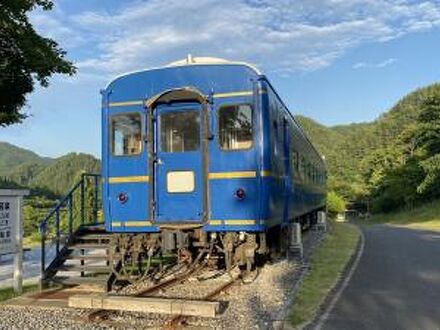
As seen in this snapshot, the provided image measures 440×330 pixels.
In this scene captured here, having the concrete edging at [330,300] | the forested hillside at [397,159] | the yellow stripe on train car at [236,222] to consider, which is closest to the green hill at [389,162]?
the forested hillside at [397,159]

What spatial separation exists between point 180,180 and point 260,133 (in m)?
1.52

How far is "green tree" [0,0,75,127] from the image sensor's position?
13.8 metres

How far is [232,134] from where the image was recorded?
10.4m

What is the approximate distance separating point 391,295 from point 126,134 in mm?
5086

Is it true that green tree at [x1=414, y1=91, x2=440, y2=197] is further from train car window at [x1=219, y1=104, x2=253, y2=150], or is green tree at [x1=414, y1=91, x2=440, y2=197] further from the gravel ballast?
the gravel ballast

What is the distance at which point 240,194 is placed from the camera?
1016 cm

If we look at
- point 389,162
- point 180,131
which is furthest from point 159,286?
point 389,162

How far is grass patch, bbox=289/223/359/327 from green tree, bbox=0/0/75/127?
7428 millimetres

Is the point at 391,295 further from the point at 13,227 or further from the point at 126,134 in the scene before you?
the point at 13,227

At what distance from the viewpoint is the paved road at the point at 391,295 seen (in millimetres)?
7906

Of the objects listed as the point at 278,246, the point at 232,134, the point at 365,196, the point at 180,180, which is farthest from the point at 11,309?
the point at 365,196

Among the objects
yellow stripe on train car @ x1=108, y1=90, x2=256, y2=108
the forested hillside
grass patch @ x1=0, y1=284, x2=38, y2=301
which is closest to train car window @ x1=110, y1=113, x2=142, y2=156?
yellow stripe on train car @ x1=108, y1=90, x2=256, y2=108

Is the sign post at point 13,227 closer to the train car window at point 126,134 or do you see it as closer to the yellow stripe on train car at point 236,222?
the train car window at point 126,134

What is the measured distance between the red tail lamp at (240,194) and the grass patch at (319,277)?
5.65 feet
